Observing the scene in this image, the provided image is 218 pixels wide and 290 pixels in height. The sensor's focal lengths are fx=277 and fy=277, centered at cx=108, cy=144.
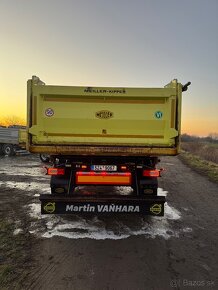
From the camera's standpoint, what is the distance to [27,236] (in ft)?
16.4

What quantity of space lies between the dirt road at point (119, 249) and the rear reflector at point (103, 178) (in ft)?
2.94

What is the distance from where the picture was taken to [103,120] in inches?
218

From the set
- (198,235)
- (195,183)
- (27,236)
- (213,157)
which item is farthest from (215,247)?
(213,157)

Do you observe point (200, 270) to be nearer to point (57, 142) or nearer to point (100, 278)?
point (100, 278)

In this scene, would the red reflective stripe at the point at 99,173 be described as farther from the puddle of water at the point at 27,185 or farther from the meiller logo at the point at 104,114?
the puddle of water at the point at 27,185

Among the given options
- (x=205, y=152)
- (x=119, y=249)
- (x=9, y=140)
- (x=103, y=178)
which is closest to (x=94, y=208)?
(x=103, y=178)

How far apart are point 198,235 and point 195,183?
6.56 metres

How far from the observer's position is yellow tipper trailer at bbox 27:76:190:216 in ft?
17.6

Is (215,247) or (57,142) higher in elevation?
(57,142)

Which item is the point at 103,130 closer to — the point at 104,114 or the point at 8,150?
the point at 104,114

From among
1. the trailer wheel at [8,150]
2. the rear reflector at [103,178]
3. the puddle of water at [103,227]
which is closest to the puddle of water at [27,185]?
the puddle of water at [103,227]

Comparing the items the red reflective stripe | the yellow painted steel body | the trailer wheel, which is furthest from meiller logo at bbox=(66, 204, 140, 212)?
the trailer wheel

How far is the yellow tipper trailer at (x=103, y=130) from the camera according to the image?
5.37m

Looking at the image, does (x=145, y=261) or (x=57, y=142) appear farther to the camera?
(x=57, y=142)
